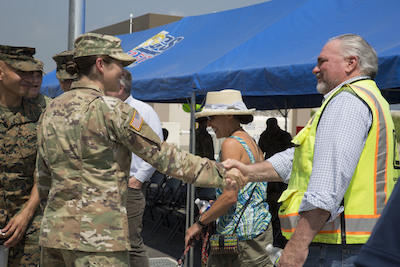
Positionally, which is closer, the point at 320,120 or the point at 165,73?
the point at 320,120

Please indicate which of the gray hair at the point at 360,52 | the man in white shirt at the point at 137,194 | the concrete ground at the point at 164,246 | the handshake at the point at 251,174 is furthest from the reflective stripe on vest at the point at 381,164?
the concrete ground at the point at 164,246

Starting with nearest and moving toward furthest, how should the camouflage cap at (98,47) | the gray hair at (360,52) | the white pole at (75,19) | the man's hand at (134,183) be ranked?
the gray hair at (360,52) < the camouflage cap at (98,47) < the man's hand at (134,183) < the white pole at (75,19)

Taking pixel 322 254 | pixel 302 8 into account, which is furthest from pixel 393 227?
pixel 302 8

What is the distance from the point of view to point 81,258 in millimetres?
2404

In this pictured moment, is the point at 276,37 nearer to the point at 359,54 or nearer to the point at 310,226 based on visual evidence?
the point at 359,54

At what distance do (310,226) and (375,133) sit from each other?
1.60 ft

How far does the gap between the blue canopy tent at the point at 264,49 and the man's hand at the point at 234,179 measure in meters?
2.00

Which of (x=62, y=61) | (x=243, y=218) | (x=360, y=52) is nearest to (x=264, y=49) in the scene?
(x=62, y=61)

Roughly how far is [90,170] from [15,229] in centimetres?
111

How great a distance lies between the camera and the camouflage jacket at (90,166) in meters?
2.40

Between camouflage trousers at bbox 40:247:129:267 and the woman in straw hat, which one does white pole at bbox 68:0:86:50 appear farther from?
camouflage trousers at bbox 40:247:129:267

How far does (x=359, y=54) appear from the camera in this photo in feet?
7.62

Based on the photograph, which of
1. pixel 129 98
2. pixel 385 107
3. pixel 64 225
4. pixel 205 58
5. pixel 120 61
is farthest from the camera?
pixel 205 58

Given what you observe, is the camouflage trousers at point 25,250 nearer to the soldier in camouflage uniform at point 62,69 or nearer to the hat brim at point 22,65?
the hat brim at point 22,65
